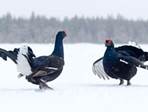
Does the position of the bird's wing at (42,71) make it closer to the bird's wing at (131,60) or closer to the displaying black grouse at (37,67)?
the displaying black grouse at (37,67)

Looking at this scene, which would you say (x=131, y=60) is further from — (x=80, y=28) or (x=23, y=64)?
(x=80, y=28)

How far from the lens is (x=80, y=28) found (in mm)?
75688

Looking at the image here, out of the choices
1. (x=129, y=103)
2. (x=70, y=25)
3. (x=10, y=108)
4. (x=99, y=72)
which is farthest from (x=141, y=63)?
(x=70, y=25)

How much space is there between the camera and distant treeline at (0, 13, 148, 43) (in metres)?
62.2

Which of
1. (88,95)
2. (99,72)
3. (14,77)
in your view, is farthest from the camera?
(14,77)

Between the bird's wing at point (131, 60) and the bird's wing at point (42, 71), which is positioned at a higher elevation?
the bird's wing at point (131, 60)

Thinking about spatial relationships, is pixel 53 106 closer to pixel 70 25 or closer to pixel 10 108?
pixel 10 108

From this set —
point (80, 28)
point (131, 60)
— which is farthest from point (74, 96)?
point (80, 28)

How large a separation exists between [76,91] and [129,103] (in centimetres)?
188

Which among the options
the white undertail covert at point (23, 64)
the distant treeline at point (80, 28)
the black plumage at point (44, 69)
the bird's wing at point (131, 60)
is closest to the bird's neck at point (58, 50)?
the black plumage at point (44, 69)

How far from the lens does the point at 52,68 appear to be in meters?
11.9

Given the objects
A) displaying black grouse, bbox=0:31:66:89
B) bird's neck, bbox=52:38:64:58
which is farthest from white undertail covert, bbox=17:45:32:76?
bird's neck, bbox=52:38:64:58

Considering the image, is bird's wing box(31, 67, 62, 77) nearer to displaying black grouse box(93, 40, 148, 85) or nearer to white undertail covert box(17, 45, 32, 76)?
white undertail covert box(17, 45, 32, 76)

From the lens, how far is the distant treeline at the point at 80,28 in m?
62.2
